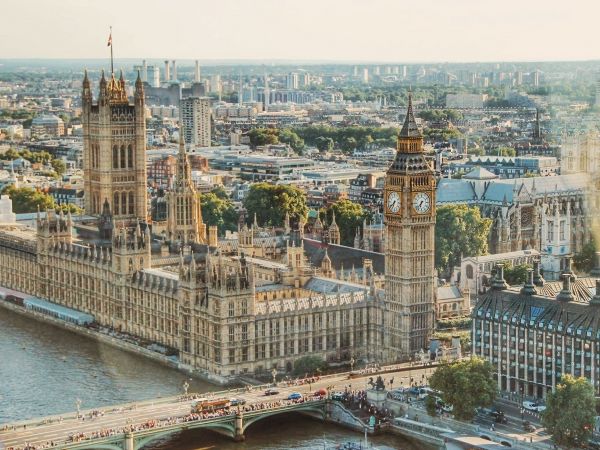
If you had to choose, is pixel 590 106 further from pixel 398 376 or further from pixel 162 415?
pixel 162 415

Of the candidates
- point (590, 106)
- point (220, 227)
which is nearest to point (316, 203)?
point (220, 227)

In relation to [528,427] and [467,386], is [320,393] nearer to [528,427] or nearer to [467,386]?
[467,386]

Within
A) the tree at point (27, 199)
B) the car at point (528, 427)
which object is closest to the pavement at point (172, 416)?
the car at point (528, 427)

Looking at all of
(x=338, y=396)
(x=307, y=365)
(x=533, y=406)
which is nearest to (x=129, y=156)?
(x=307, y=365)

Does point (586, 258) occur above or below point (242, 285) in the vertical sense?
below

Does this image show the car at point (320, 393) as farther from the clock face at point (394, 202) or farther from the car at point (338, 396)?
the clock face at point (394, 202)
